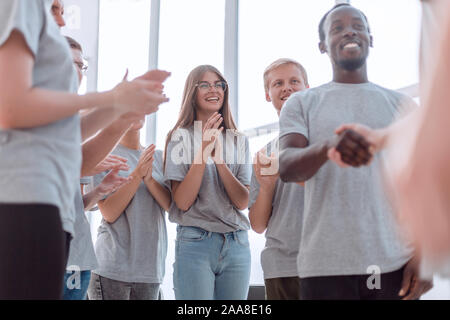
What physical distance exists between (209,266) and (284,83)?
2.83ft

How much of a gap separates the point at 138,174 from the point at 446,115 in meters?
1.59

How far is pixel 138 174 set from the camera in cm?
194

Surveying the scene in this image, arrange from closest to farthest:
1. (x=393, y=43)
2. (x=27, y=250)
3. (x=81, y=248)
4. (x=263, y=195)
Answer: (x=27, y=250) < (x=81, y=248) < (x=263, y=195) < (x=393, y=43)

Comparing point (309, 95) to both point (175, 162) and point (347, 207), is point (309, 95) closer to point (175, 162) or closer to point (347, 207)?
point (347, 207)

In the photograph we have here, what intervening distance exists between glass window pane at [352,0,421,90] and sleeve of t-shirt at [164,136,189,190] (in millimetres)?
1048

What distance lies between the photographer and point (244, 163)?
6.79 ft

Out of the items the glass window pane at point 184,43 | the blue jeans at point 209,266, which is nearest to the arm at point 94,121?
the blue jeans at point 209,266

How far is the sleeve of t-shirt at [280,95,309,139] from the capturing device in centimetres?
122

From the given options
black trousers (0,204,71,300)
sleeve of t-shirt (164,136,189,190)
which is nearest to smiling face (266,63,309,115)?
sleeve of t-shirt (164,136,189,190)

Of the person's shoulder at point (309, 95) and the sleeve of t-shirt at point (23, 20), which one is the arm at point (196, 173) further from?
the sleeve of t-shirt at point (23, 20)

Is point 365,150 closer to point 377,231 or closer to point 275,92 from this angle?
point 377,231

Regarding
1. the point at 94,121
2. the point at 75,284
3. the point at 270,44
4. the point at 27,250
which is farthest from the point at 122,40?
the point at 27,250

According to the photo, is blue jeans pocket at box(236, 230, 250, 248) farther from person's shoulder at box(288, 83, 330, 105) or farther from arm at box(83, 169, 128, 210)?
person's shoulder at box(288, 83, 330, 105)
